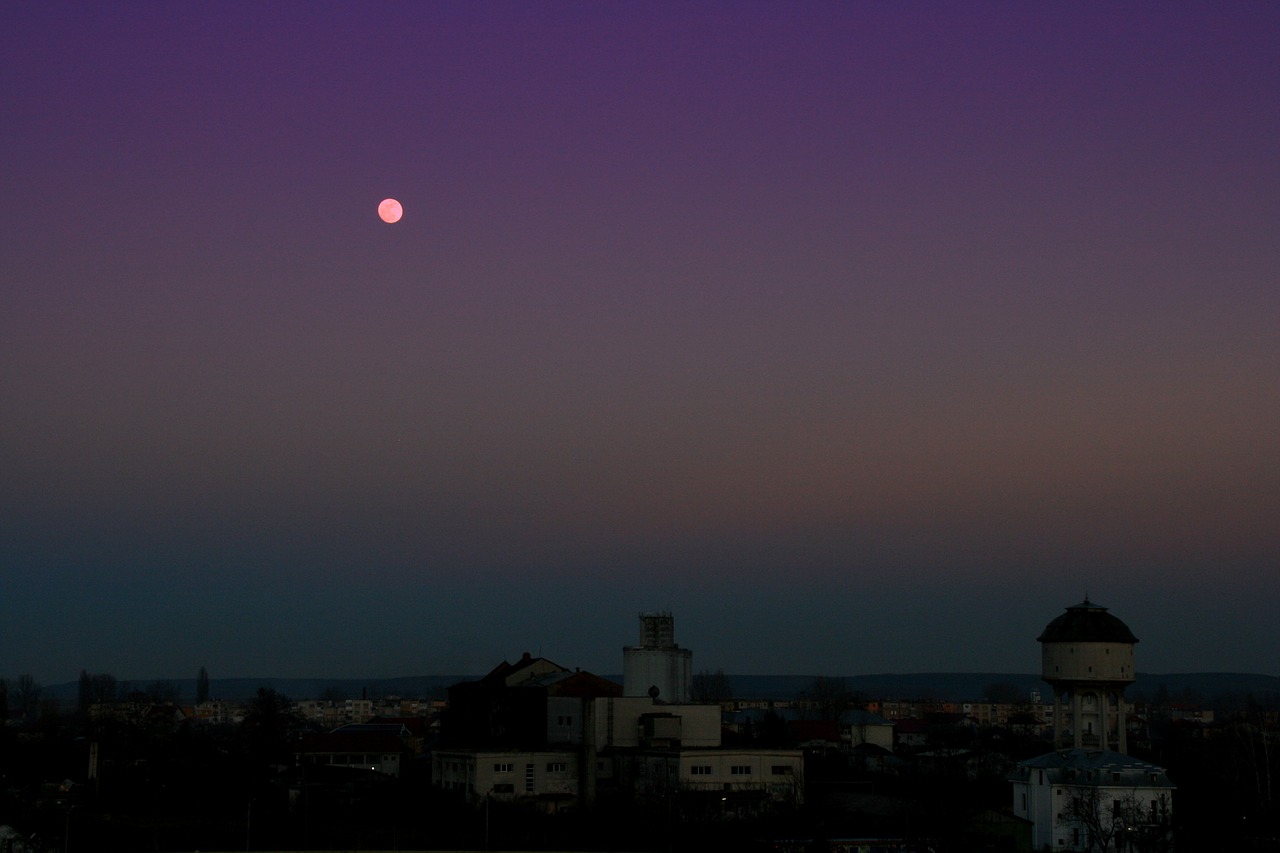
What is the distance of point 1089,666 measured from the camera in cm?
5328

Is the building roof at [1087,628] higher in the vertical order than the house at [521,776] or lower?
higher

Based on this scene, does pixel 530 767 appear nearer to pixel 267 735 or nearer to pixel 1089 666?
pixel 1089 666

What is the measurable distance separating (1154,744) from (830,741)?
23030mm

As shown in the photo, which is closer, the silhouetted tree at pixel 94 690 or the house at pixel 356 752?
the house at pixel 356 752

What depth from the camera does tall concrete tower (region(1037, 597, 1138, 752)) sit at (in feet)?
175

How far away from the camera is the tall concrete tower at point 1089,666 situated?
53281 millimetres

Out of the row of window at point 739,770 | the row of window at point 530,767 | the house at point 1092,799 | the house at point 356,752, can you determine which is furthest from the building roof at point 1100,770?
the house at point 356,752

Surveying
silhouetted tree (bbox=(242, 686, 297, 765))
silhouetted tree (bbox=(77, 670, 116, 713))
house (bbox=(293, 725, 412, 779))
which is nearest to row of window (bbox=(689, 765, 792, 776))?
Answer: house (bbox=(293, 725, 412, 779))

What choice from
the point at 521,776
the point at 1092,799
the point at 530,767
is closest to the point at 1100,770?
the point at 1092,799

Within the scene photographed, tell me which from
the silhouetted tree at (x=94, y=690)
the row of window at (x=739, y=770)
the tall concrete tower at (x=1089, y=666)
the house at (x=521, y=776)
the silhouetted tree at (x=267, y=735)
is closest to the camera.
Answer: the tall concrete tower at (x=1089, y=666)

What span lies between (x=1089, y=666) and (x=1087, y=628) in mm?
1381

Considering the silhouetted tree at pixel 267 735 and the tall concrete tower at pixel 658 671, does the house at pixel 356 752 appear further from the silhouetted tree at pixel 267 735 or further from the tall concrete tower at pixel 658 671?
the tall concrete tower at pixel 658 671

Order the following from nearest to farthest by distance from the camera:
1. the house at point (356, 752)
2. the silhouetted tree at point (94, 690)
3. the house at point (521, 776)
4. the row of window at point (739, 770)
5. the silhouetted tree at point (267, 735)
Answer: the row of window at point (739, 770) < the house at point (521, 776) < the house at point (356, 752) < the silhouetted tree at point (267, 735) < the silhouetted tree at point (94, 690)

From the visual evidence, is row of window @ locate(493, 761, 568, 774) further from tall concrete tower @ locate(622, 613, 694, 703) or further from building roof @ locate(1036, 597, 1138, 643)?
building roof @ locate(1036, 597, 1138, 643)
